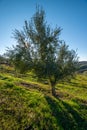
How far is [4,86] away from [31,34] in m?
9.40

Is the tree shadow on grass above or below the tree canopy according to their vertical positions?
below

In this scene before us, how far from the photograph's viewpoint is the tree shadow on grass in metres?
21.0

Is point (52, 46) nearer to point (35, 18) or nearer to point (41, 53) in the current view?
point (41, 53)

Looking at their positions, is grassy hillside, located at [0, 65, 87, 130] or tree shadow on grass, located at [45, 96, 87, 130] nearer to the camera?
grassy hillside, located at [0, 65, 87, 130]

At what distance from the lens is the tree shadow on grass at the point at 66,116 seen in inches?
827

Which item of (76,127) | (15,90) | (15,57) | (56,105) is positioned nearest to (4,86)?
(15,90)

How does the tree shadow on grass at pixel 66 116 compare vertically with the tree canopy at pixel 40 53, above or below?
below

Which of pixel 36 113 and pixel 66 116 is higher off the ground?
pixel 36 113

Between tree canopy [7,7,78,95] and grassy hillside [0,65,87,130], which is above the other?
tree canopy [7,7,78,95]

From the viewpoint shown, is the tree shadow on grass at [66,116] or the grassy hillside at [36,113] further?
the tree shadow on grass at [66,116]

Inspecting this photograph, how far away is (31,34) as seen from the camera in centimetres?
2888

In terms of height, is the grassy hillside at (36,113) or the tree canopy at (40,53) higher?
the tree canopy at (40,53)

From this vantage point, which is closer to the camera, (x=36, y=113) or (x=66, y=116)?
(x=36, y=113)

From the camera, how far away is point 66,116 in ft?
74.3
